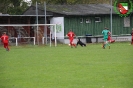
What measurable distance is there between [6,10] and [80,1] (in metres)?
12.4

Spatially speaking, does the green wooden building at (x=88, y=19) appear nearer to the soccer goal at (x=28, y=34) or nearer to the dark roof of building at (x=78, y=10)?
the dark roof of building at (x=78, y=10)

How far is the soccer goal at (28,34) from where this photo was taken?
47.1m

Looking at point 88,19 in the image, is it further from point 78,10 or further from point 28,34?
point 28,34

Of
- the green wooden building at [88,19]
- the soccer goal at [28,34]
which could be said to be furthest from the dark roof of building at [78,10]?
the soccer goal at [28,34]

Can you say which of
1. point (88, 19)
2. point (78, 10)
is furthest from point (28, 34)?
point (88, 19)

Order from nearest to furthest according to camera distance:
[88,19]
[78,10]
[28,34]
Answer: [28,34], [88,19], [78,10]

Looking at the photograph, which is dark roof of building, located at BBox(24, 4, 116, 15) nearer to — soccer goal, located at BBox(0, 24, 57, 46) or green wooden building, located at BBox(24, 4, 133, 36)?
green wooden building, located at BBox(24, 4, 133, 36)

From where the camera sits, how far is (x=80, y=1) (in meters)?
75.0

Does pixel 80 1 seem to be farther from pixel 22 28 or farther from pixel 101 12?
pixel 22 28

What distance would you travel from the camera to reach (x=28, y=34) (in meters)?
51.5

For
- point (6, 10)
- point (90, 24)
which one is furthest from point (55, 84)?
point (6, 10)

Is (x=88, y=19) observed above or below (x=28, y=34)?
above

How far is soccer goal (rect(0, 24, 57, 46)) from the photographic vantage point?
47.1 metres

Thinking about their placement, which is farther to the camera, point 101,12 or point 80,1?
point 80,1
